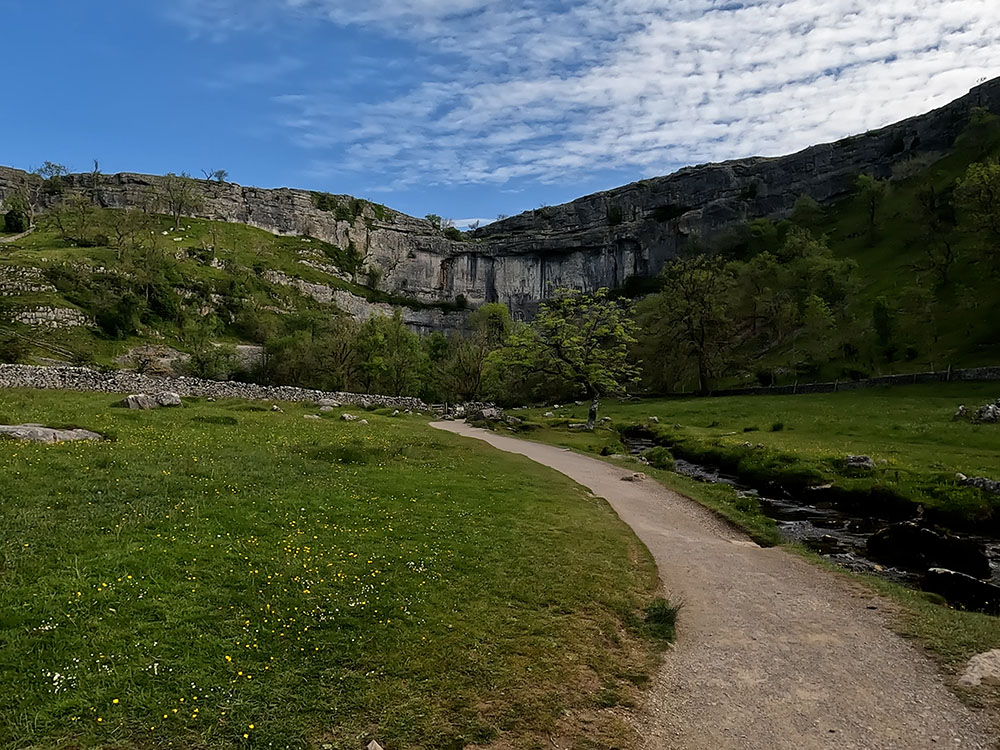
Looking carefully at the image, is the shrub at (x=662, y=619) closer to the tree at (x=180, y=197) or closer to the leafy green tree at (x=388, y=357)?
the leafy green tree at (x=388, y=357)

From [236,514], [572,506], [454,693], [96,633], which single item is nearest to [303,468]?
[236,514]

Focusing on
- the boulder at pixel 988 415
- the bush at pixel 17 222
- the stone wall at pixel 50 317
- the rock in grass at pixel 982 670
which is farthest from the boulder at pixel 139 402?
the bush at pixel 17 222

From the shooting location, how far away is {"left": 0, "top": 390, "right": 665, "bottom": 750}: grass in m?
6.63

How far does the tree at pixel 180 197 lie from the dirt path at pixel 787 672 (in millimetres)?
173770

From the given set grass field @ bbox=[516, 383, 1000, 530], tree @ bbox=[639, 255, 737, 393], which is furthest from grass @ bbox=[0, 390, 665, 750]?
tree @ bbox=[639, 255, 737, 393]

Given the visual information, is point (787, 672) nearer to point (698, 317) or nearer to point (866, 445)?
point (866, 445)

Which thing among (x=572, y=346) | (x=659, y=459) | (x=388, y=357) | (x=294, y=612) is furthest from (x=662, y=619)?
(x=388, y=357)

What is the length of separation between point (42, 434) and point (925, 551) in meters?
30.0

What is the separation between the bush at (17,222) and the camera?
130 meters

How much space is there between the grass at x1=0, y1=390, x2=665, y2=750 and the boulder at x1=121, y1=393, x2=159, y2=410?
14435mm

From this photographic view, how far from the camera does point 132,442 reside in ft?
67.6

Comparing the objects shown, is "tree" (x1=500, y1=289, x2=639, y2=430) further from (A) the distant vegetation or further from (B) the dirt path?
(B) the dirt path

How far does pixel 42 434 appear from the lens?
19.5 metres

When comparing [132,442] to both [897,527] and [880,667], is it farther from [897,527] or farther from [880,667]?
[897,527]
